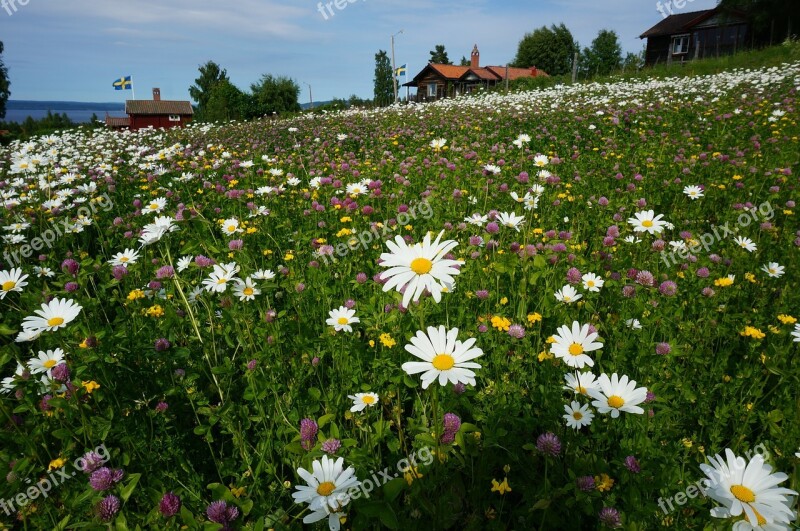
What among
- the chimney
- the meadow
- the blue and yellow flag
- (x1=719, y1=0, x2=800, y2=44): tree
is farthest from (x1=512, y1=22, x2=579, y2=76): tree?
the meadow

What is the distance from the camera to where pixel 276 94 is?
39.7 meters

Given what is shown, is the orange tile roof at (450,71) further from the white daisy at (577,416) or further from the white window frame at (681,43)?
the white daisy at (577,416)

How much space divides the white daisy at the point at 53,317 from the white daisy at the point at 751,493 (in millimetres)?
2312

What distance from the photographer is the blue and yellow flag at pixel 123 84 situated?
23.8m

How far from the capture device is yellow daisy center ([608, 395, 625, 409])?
1.48 meters

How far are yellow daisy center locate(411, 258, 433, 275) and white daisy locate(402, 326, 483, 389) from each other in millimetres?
177

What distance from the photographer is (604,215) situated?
4.05 m

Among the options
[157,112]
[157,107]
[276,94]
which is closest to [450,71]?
[276,94]

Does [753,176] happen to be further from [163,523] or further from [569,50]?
[569,50]

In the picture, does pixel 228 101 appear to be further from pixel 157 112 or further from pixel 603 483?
pixel 603 483

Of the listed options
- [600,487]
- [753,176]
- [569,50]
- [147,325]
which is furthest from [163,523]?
[569,50]

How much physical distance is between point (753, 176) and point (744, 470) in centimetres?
500

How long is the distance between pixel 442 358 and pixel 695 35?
4987cm

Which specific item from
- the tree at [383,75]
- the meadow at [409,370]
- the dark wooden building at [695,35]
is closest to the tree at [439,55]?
the tree at [383,75]
